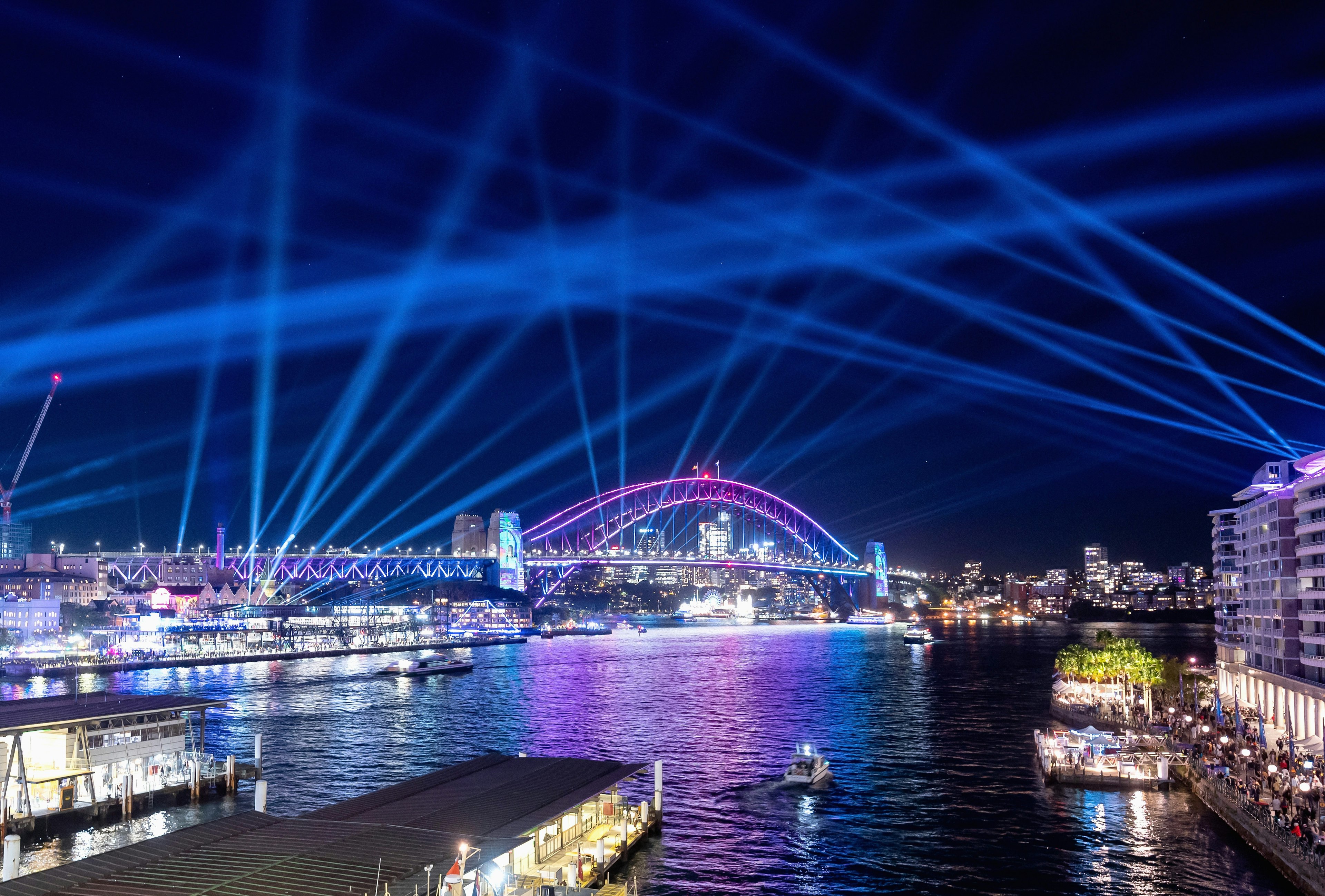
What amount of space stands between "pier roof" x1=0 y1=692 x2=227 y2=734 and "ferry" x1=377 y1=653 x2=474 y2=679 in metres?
35.4

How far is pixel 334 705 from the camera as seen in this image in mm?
45531

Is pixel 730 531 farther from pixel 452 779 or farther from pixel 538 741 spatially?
pixel 452 779

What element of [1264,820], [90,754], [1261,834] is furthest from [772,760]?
[90,754]

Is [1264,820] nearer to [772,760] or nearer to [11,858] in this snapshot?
[772,760]

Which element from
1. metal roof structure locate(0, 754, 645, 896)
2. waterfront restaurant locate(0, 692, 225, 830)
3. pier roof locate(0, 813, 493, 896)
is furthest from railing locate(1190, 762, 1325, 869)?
waterfront restaurant locate(0, 692, 225, 830)

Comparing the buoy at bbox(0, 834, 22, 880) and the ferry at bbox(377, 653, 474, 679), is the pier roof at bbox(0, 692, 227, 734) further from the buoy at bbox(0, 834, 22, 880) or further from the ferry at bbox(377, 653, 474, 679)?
the ferry at bbox(377, 653, 474, 679)

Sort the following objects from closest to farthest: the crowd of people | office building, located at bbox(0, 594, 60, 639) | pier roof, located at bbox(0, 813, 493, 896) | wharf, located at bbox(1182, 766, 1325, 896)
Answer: pier roof, located at bbox(0, 813, 493, 896), wharf, located at bbox(1182, 766, 1325, 896), the crowd of people, office building, located at bbox(0, 594, 60, 639)

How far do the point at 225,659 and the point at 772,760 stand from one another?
179 feet

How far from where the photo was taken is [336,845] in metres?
14.7

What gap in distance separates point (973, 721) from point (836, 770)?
42.1ft

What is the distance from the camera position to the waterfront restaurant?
71.5ft

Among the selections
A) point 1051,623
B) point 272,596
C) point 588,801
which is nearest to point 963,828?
point 588,801

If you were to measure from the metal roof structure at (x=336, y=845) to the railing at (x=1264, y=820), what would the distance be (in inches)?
504

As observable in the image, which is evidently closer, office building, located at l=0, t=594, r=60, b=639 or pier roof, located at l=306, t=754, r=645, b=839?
pier roof, located at l=306, t=754, r=645, b=839
